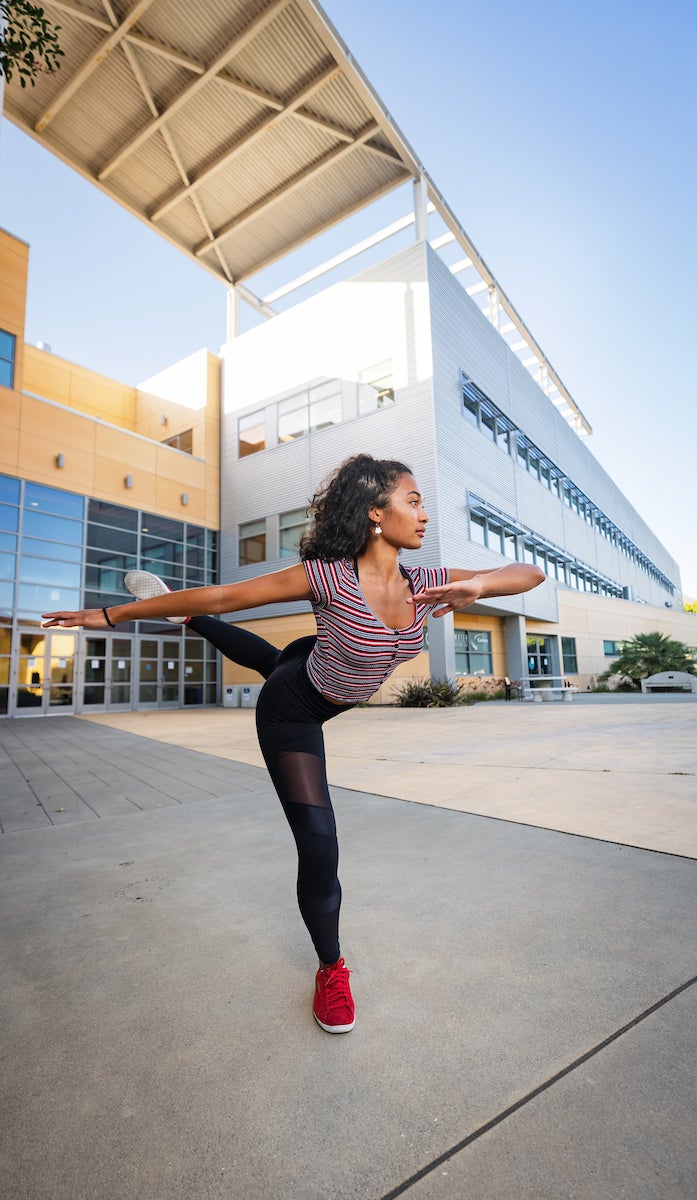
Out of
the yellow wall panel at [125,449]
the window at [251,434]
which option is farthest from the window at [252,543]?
the yellow wall panel at [125,449]

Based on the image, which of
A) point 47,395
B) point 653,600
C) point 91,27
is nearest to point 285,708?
point 91,27

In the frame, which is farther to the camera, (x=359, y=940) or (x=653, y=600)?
(x=653, y=600)

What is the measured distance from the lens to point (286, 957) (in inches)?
87.0

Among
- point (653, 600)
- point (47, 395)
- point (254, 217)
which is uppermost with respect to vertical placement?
point (254, 217)

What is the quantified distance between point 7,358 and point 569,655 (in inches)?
1038

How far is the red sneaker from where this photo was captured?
174cm

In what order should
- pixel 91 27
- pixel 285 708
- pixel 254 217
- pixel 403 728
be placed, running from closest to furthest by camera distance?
pixel 285 708
pixel 403 728
pixel 91 27
pixel 254 217

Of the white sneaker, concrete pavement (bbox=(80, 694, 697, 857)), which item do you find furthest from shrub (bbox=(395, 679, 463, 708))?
the white sneaker

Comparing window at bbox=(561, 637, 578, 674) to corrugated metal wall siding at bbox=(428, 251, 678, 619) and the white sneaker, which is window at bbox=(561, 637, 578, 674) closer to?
corrugated metal wall siding at bbox=(428, 251, 678, 619)

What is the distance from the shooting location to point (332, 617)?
73.8 inches

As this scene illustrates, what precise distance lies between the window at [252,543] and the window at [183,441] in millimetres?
4476

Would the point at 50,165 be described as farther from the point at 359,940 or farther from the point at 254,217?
the point at 359,940

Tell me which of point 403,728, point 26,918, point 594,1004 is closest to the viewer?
point 594,1004

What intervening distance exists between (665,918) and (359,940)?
1.23 meters
